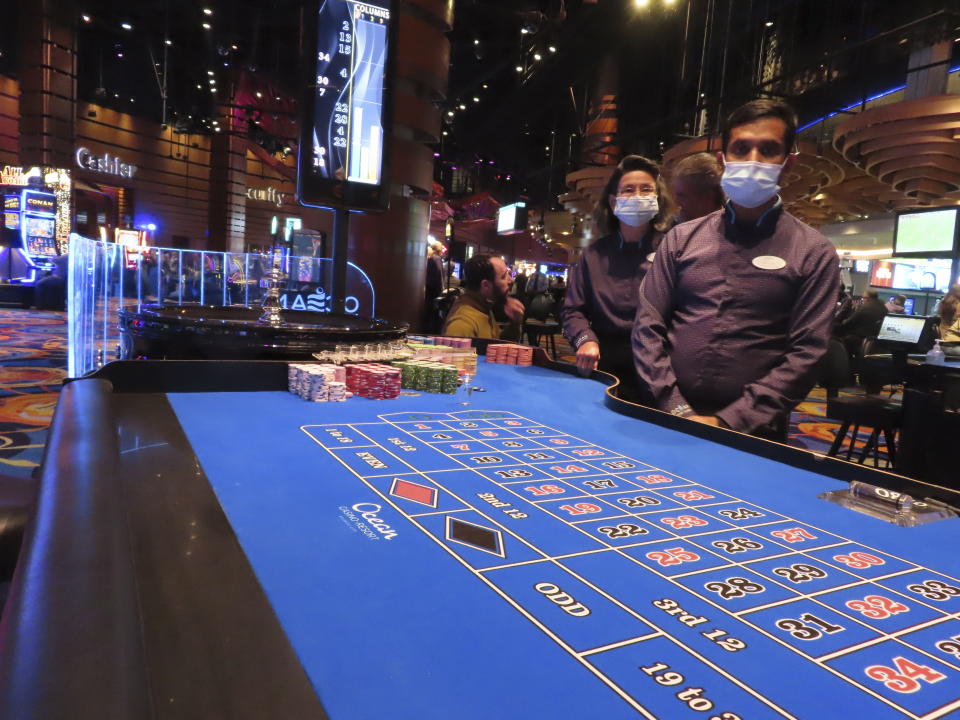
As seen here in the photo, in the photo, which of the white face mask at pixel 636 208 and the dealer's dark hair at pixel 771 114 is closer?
the dealer's dark hair at pixel 771 114

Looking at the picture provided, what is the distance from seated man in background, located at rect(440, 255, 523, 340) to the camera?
3.45 meters

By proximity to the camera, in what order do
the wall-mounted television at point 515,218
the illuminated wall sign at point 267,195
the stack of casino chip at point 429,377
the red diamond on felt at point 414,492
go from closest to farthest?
the red diamond on felt at point 414,492, the stack of casino chip at point 429,377, the wall-mounted television at point 515,218, the illuminated wall sign at point 267,195

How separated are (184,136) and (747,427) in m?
18.1

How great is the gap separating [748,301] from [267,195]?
19861 mm

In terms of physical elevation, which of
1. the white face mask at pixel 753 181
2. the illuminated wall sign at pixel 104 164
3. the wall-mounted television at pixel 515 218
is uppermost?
the illuminated wall sign at pixel 104 164

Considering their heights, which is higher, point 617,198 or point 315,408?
point 617,198

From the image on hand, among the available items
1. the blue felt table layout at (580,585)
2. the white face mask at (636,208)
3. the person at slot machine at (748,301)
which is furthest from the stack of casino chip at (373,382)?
the white face mask at (636,208)

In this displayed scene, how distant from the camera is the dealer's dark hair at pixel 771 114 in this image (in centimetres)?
175

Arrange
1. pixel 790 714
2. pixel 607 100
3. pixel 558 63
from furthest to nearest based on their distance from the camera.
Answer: pixel 607 100 < pixel 558 63 < pixel 790 714

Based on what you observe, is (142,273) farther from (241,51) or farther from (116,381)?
(241,51)

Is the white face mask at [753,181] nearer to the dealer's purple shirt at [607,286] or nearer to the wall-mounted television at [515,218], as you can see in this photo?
the dealer's purple shirt at [607,286]

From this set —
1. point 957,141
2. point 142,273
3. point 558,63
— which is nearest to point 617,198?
point 142,273

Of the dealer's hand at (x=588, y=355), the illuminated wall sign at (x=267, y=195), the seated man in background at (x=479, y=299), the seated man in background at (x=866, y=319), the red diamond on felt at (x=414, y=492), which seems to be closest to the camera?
the red diamond on felt at (x=414, y=492)

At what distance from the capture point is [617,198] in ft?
8.04
